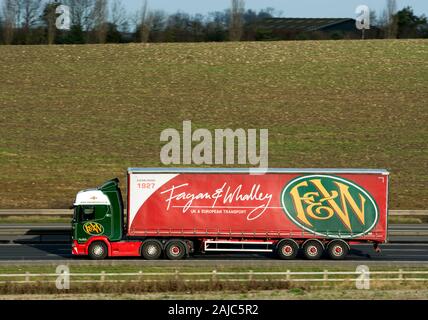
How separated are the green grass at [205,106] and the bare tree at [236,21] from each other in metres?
12.3

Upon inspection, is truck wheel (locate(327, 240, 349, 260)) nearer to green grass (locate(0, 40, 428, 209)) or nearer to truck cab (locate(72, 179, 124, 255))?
truck cab (locate(72, 179, 124, 255))

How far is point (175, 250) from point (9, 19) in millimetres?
71748

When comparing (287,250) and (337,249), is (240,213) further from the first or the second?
(337,249)

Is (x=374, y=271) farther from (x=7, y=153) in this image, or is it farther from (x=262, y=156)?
(x=7, y=153)

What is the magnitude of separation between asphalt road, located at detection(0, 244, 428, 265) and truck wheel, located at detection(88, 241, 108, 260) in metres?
0.30

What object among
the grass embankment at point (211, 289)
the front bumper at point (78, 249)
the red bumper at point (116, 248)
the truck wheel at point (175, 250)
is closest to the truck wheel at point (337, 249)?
the grass embankment at point (211, 289)

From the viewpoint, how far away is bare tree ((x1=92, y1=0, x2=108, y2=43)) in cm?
9400

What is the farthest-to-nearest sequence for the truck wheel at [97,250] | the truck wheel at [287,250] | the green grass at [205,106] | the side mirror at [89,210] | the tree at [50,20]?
1. the tree at [50,20]
2. the green grass at [205,106]
3. the side mirror at [89,210]
4. the truck wheel at [287,250]
5. the truck wheel at [97,250]

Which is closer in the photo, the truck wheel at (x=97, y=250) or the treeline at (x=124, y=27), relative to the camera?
the truck wheel at (x=97, y=250)

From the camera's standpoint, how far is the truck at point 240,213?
32312 mm

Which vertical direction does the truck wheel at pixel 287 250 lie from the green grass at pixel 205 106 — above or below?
below

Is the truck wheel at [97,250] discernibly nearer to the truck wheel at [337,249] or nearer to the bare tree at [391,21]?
the truck wheel at [337,249]

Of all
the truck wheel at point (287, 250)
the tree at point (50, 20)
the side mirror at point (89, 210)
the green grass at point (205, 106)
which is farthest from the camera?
the tree at point (50, 20)
